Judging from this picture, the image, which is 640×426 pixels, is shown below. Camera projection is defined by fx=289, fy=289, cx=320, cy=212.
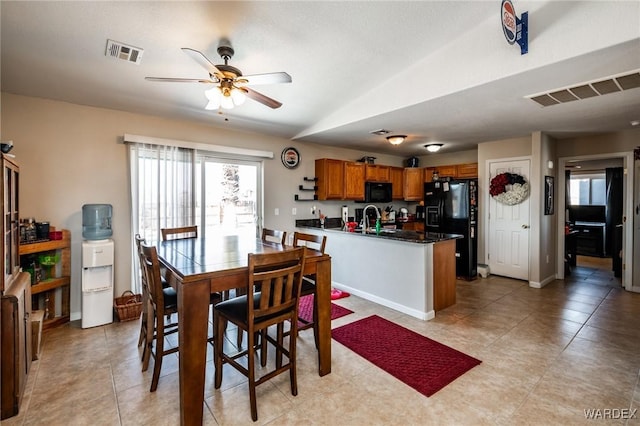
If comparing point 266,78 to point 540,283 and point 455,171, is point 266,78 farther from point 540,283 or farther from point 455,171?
point 455,171

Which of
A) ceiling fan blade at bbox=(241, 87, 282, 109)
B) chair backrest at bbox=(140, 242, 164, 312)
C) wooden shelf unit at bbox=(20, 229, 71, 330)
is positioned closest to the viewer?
chair backrest at bbox=(140, 242, 164, 312)

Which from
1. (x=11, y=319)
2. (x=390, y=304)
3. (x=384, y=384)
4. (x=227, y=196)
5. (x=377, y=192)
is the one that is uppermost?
(x=377, y=192)

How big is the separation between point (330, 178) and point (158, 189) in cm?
272

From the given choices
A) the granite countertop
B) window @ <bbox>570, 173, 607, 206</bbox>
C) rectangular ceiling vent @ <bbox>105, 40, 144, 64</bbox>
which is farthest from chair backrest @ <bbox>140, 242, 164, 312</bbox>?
window @ <bbox>570, 173, 607, 206</bbox>

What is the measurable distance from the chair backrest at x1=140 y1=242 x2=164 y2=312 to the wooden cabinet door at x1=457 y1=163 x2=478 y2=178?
18.7 ft

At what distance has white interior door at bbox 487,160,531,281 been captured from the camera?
4758mm

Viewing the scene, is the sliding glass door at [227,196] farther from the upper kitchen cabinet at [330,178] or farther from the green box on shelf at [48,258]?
the green box on shelf at [48,258]

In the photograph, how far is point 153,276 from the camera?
1928 millimetres

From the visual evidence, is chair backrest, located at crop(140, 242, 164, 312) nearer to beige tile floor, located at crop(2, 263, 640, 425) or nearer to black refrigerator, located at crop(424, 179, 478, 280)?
beige tile floor, located at crop(2, 263, 640, 425)

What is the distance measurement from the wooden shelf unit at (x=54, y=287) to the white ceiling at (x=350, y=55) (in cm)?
155

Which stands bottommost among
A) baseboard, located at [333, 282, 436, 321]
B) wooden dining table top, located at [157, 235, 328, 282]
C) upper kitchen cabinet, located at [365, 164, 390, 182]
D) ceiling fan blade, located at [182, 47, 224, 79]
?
baseboard, located at [333, 282, 436, 321]

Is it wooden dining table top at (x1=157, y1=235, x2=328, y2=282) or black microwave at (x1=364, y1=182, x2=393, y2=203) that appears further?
black microwave at (x1=364, y1=182, x2=393, y2=203)

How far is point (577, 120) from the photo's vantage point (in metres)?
3.67

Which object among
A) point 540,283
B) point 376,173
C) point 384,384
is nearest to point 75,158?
point 384,384
